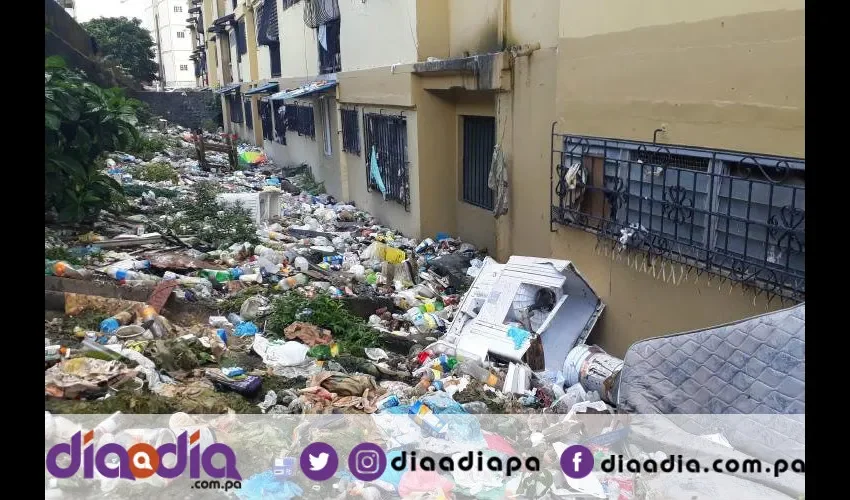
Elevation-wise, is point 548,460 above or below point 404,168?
below

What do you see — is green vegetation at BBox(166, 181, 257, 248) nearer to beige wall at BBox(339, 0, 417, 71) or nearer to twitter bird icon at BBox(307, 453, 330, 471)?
beige wall at BBox(339, 0, 417, 71)

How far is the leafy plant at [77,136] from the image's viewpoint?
575 centimetres

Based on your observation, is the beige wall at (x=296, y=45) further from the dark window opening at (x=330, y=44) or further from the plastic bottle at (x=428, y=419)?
the plastic bottle at (x=428, y=419)

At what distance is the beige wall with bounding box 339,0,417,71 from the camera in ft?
26.3

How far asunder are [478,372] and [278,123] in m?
14.6

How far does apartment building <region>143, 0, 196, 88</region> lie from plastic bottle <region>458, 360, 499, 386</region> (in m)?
52.6

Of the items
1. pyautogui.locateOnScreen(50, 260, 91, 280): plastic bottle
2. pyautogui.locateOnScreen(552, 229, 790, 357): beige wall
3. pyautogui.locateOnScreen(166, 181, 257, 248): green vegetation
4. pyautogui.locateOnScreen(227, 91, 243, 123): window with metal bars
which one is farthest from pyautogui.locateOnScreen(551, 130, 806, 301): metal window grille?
pyautogui.locateOnScreen(227, 91, 243, 123): window with metal bars

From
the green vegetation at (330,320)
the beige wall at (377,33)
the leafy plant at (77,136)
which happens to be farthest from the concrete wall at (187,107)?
the green vegetation at (330,320)

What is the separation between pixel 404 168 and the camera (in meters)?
8.66

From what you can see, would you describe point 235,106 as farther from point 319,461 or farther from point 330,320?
point 319,461

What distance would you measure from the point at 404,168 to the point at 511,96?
2.65 metres
